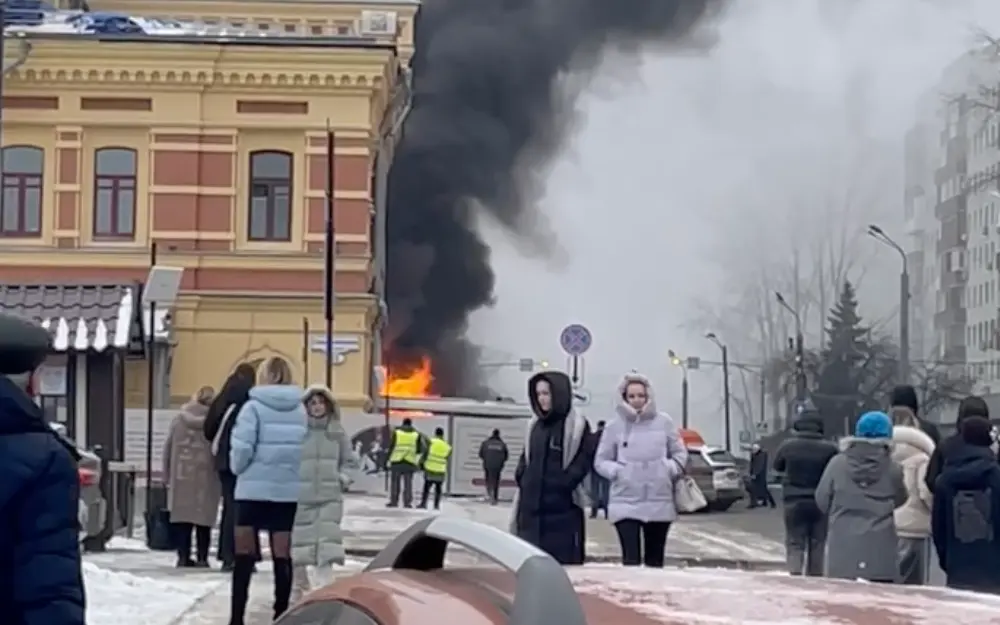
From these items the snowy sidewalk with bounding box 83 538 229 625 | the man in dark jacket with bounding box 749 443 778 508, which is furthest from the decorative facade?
the snowy sidewalk with bounding box 83 538 229 625

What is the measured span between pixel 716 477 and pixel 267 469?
28.0 meters

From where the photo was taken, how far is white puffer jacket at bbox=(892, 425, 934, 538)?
12188 mm

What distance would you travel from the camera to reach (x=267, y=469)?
12.1 meters

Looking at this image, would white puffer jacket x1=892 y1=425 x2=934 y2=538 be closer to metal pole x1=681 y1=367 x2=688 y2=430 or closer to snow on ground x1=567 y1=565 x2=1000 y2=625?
snow on ground x1=567 y1=565 x2=1000 y2=625

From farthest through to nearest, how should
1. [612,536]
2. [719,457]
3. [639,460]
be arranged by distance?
[719,457]
[612,536]
[639,460]

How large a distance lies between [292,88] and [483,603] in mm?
36760

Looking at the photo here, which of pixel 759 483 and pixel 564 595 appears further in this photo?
pixel 759 483

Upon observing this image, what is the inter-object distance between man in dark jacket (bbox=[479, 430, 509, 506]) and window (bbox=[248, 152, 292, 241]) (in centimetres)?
648

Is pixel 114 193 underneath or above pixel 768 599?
above

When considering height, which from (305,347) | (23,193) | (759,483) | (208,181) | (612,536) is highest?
(208,181)

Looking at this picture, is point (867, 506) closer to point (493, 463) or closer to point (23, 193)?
point (493, 463)

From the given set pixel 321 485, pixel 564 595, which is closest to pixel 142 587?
pixel 321 485

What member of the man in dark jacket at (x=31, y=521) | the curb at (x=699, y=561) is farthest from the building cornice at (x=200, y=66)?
the man in dark jacket at (x=31, y=521)

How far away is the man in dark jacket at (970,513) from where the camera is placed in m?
10.5
